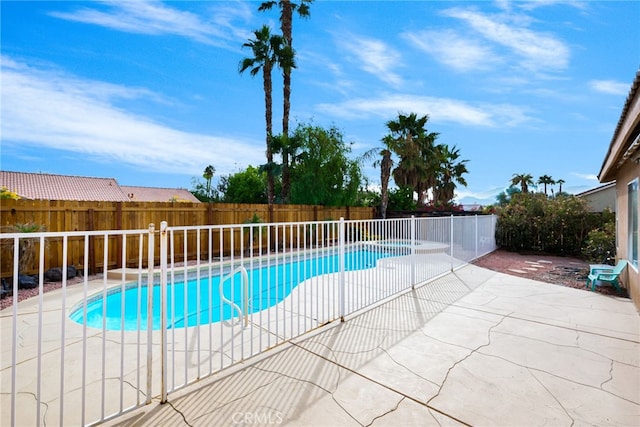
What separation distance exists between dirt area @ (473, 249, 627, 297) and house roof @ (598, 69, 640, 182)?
7.96ft

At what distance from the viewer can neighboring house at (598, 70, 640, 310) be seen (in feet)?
11.5

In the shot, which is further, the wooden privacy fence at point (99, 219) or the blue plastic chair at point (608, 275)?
the wooden privacy fence at point (99, 219)

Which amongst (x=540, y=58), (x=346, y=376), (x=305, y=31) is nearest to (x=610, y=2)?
(x=540, y=58)

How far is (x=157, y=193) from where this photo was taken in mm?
33156

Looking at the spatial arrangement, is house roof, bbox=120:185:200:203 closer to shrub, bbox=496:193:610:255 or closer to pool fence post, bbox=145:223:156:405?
shrub, bbox=496:193:610:255

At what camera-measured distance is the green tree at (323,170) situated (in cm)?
1493

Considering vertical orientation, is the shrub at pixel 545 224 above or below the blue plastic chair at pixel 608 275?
above

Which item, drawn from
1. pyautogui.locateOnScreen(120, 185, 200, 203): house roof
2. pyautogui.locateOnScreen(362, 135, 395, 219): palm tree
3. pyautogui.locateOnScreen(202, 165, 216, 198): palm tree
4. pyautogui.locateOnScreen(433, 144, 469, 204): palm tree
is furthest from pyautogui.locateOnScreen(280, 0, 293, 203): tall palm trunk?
pyautogui.locateOnScreen(202, 165, 216, 198): palm tree

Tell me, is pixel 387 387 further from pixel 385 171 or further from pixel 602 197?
pixel 602 197

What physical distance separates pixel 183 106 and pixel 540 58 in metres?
17.7

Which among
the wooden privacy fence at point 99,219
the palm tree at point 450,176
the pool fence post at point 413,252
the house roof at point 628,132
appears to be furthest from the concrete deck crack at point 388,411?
the palm tree at point 450,176

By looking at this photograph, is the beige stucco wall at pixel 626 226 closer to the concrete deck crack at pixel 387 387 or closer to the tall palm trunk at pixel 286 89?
the concrete deck crack at pixel 387 387

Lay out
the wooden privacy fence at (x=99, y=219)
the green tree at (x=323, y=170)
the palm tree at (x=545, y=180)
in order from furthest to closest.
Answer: the palm tree at (x=545, y=180), the green tree at (x=323, y=170), the wooden privacy fence at (x=99, y=219)

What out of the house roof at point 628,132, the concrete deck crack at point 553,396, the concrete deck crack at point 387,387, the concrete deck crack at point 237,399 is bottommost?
the concrete deck crack at point 237,399
